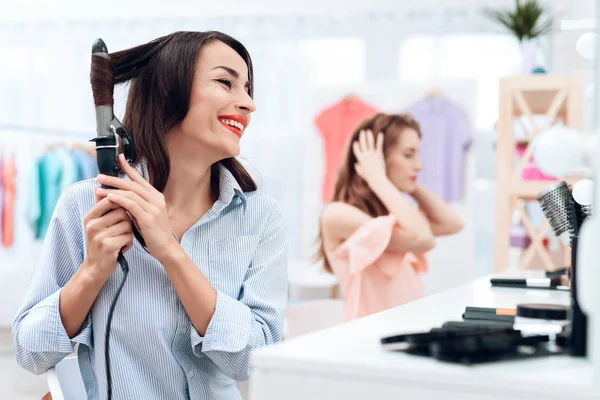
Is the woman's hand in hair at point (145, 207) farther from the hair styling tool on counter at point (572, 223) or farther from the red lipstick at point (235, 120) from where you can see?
the hair styling tool on counter at point (572, 223)

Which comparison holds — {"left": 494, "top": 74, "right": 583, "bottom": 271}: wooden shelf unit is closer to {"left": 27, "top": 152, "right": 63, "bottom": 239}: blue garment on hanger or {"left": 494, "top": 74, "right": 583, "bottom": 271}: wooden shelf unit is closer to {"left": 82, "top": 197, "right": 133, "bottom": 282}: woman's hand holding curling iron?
{"left": 82, "top": 197, "right": 133, "bottom": 282}: woman's hand holding curling iron

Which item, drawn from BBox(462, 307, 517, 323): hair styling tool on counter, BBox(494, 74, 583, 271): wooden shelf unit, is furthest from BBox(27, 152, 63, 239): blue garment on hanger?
BBox(462, 307, 517, 323): hair styling tool on counter

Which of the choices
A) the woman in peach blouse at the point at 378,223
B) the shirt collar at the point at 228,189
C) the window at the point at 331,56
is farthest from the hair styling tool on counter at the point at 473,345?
the window at the point at 331,56

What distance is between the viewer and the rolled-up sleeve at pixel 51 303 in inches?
50.8

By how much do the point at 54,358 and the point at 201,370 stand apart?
0.27m

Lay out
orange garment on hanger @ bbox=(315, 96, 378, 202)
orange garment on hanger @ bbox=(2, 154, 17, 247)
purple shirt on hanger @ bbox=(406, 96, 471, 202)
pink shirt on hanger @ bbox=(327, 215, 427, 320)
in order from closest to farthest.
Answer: pink shirt on hanger @ bbox=(327, 215, 427, 320) < purple shirt on hanger @ bbox=(406, 96, 471, 202) < orange garment on hanger @ bbox=(315, 96, 378, 202) < orange garment on hanger @ bbox=(2, 154, 17, 247)

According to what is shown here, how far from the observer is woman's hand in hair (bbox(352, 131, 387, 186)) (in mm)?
2836

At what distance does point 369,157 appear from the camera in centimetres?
286

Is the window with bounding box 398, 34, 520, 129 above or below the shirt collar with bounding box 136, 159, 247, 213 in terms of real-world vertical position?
above

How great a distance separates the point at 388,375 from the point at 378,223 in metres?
1.84

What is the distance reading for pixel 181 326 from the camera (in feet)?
4.35

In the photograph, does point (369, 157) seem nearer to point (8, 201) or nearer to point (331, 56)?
point (331, 56)

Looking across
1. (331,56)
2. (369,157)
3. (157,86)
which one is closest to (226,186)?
(157,86)

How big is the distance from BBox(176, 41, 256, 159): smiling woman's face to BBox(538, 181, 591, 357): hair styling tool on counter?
24.4 inches
